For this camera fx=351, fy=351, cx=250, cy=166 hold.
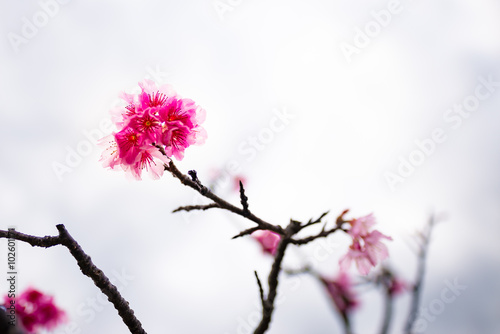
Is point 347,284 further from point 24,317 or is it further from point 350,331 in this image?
point 24,317

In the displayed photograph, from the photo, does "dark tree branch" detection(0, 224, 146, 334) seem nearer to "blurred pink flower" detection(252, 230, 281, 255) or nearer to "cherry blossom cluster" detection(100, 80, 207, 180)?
"cherry blossom cluster" detection(100, 80, 207, 180)

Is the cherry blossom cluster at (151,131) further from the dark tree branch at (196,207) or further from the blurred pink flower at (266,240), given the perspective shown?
the blurred pink flower at (266,240)

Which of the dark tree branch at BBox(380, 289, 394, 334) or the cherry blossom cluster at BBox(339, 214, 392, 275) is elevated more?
the cherry blossom cluster at BBox(339, 214, 392, 275)

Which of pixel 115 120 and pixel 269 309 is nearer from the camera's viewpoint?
pixel 269 309

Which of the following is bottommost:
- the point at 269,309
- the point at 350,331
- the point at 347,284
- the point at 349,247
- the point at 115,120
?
the point at 347,284

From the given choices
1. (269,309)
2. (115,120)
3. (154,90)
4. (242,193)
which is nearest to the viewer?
(269,309)

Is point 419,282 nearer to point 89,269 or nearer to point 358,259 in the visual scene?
point 358,259

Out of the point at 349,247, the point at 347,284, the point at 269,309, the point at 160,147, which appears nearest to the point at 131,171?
the point at 160,147

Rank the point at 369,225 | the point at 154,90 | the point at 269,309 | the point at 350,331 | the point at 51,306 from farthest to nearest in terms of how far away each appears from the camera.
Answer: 1. the point at 51,306
2. the point at 350,331
3. the point at 369,225
4. the point at 154,90
5. the point at 269,309

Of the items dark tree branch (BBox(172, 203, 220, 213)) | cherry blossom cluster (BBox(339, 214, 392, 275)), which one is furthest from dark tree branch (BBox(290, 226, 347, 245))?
cherry blossom cluster (BBox(339, 214, 392, 275))
